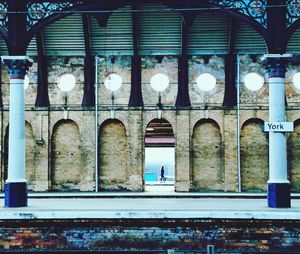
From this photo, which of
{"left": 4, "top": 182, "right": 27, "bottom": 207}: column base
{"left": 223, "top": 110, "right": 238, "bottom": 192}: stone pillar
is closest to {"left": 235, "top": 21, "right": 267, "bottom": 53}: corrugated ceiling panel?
{"left": 223, "top": 110, "right": 238, "bottom": 192}: stone pillar

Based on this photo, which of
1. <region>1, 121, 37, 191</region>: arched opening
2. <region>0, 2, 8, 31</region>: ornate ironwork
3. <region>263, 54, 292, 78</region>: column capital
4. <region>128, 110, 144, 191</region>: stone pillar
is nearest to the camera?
<region>263, 54, 292, 78</region>: column capital

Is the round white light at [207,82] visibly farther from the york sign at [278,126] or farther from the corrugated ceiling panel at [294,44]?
the york sign at [278,126]

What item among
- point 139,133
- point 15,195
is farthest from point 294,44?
point 15,195

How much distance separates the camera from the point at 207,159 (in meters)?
26.2

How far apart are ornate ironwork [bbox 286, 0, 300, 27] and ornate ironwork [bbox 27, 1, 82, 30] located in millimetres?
6591

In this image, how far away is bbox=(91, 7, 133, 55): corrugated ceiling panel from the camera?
2469cm

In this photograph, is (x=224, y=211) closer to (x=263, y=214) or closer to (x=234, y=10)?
(x=263, y=214)

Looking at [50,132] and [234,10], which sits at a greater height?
[234,10]

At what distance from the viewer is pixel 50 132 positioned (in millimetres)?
26281

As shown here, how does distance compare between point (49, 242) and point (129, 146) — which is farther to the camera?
point (129, 146)

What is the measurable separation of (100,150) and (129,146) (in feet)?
→ 4.19

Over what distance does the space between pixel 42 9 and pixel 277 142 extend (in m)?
8.32

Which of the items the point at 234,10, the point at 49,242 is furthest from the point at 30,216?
the point at 234,10

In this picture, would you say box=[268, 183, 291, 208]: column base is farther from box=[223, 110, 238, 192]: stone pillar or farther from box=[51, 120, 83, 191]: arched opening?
box=[51, 120, 83, 191]: arched opening
